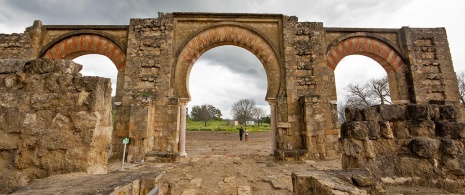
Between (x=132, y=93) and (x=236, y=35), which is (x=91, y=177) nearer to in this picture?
(x=132, y=93)

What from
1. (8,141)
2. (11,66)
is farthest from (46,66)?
(8,141)

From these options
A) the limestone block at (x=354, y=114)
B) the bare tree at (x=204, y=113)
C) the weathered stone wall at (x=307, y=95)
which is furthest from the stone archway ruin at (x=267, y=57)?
the bare tree at (x=204, y=113)

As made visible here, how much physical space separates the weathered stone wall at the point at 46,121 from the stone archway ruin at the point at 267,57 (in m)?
4.64

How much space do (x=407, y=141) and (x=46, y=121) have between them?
4421 mm

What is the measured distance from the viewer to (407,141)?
10.6ft

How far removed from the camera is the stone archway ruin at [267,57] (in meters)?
7.34

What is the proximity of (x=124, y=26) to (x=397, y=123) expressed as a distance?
26.9 feet

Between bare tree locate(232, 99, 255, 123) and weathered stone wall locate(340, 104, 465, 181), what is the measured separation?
1630 inches

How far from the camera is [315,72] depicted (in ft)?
25.5

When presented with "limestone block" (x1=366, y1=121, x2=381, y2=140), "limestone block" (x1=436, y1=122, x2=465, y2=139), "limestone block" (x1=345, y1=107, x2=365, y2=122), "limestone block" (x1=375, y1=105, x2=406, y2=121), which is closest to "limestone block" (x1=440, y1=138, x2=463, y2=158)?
"limestone block" (x1=436, y1=122, x2=465, y2=139)

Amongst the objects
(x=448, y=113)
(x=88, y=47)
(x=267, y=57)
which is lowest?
(x=448, y=113)

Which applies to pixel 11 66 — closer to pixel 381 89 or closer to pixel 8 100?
pixel 8 100

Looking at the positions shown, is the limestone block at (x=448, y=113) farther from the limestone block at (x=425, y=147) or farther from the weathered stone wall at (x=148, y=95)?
the weathered stone wall at (x=148, y=95)

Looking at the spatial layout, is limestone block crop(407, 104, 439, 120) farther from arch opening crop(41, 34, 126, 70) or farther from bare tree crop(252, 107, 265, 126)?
bare tree crop(252, 107, 265, 126)
